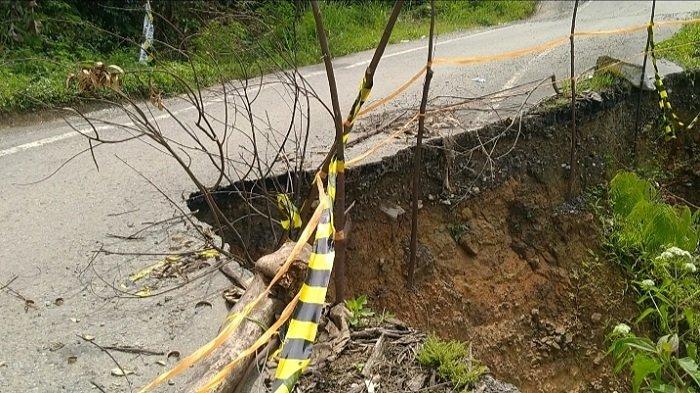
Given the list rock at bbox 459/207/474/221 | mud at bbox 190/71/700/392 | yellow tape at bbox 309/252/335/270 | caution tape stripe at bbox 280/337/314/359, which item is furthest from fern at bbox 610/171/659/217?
caution tape stripe at bbox 280/337/314/359

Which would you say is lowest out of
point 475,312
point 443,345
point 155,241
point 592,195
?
point 475,312

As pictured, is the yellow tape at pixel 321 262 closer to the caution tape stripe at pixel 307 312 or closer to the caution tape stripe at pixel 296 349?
the caution tape stripe at pixel 307 312

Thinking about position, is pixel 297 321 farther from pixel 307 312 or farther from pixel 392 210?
pixel 392 210

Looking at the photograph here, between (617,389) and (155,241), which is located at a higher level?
(155,241)

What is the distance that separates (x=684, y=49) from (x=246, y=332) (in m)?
6.53

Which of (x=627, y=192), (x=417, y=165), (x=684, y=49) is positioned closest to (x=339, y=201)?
(x=417, y=165)

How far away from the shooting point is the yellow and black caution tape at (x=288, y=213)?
3.44 meters

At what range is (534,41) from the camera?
9.87 metres

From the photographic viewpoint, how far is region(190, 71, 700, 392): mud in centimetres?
460

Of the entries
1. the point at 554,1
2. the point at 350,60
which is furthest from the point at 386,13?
the point at 554,1

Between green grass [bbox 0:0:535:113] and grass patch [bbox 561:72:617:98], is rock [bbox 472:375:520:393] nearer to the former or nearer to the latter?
green grass [bbox 0:0:535:113]

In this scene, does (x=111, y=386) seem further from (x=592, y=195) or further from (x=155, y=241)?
(x=592, y=195)

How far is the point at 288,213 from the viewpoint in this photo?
355cm

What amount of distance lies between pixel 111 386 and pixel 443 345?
1.53 metres
